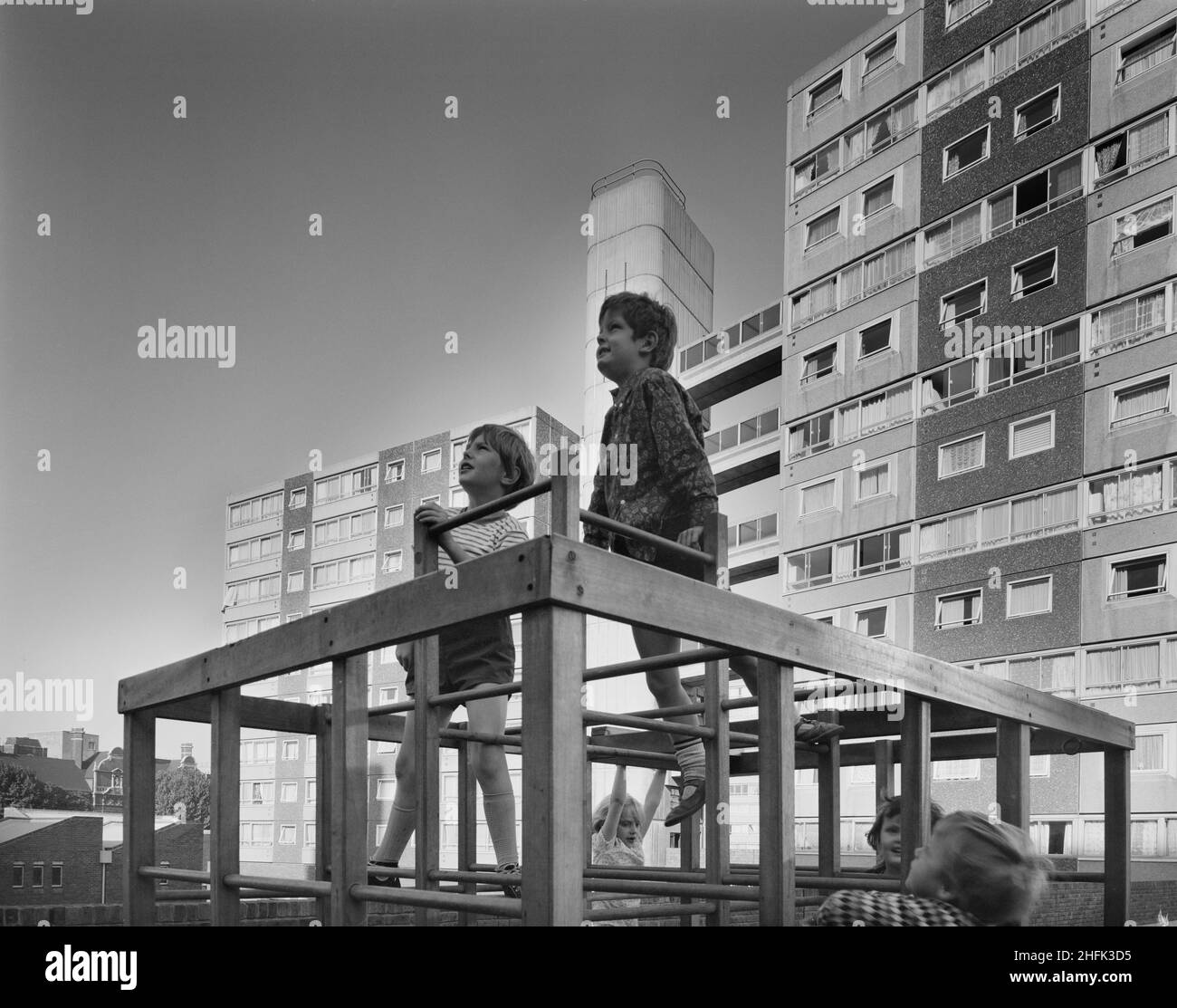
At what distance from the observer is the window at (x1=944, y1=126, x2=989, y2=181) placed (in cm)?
1180

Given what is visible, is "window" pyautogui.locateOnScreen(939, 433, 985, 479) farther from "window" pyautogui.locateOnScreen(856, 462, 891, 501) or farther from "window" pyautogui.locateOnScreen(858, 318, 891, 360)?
"window" pyautogui.locateOnScreen(858, 318, 891, 360)

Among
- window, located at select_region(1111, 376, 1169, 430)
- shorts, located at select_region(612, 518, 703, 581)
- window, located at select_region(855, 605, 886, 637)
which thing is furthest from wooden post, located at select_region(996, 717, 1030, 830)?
window, located at select_region(855, 605, 886, 637)

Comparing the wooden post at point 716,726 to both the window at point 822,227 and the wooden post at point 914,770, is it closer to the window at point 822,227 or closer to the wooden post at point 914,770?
the wooden post at point 914,770

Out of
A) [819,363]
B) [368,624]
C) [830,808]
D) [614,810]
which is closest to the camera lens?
[368,624]

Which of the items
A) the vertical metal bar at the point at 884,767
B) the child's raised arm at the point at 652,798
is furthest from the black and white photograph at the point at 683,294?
the vertical metal bar at the point at 884,767

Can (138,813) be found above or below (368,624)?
below

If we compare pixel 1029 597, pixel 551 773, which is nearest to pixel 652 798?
pixel 551 773

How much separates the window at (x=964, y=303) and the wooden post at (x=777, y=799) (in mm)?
10733

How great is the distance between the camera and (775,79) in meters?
12.0

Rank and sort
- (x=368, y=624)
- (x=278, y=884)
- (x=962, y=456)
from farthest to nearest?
(x=962, y=456) → (x=278, y=884) → (x=368, y=624)

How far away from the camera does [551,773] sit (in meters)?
1.30

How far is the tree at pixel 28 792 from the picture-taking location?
10047 mm

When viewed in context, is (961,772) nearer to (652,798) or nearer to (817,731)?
(652,798)

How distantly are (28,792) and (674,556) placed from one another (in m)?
9.68
